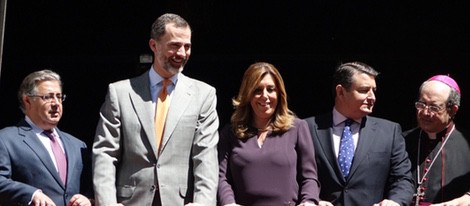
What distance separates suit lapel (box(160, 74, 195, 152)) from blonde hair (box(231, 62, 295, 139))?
1.22ft

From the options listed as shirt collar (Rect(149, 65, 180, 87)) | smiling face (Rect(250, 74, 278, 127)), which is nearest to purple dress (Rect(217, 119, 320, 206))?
smiling face (Rect(250, 74, 278, 127))

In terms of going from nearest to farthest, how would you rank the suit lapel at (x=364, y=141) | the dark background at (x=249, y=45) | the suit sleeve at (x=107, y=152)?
1. the suit sleeve at (x=107, y=152)
2. the suit lapel at (x=364, y=141)
3. the dark background at (x=249, y=45)

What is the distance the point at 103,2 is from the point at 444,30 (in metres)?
2.56

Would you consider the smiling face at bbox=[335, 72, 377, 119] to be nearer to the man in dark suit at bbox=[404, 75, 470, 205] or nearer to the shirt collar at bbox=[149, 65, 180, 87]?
the man in dark suit at bbox=[404, 75, 470, 205]

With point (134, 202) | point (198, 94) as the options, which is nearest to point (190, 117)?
point (198, 94)

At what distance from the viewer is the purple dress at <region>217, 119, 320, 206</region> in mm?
5988

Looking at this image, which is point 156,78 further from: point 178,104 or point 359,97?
point 359,97

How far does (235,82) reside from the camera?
796 cm

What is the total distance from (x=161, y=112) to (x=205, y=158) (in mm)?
363

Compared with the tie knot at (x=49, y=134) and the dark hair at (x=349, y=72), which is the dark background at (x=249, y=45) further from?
the tie knot at (x=49, y=134)

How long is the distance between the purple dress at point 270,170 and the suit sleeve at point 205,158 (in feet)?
0.60

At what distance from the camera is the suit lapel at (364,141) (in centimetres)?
618

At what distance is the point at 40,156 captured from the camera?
607 cm

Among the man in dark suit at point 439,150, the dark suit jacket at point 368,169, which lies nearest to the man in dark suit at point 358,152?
the dark suit jacket at point 368,169
